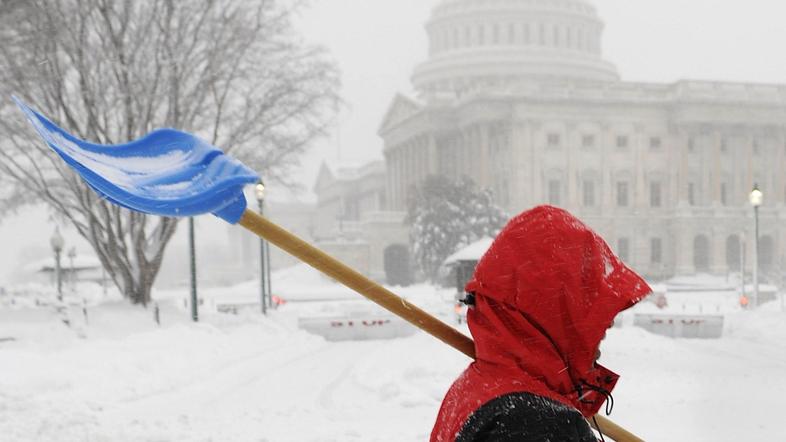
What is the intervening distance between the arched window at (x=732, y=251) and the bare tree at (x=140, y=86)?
200 feet

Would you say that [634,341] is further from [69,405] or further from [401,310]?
[401,310]

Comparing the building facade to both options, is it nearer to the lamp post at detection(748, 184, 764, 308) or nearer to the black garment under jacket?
the lamp post at detection(748, 184, 764, 308)

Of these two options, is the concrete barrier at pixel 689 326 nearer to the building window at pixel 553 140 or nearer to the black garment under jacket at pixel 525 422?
the black garment under jacket at pixel 525 422

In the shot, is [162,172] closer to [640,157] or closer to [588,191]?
[588,191]

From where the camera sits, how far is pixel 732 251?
71.4 metres

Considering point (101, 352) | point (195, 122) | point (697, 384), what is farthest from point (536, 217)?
point (195, 122)

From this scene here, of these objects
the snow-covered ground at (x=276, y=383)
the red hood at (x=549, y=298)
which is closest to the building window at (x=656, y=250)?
the snow-covered ground at (x=276, y=383)

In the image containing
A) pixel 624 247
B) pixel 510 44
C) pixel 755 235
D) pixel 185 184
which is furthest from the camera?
pixel 510 44

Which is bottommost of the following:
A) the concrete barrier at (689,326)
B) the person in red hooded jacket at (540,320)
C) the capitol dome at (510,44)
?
the concrete barrier at (689,326)

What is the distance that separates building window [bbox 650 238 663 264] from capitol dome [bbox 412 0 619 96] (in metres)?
30.6

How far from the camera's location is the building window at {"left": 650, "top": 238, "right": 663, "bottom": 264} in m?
72.1

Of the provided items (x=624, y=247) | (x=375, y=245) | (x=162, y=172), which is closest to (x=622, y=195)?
(x=624, y=247)

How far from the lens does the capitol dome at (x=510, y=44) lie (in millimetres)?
96188

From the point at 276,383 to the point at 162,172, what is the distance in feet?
37.4
